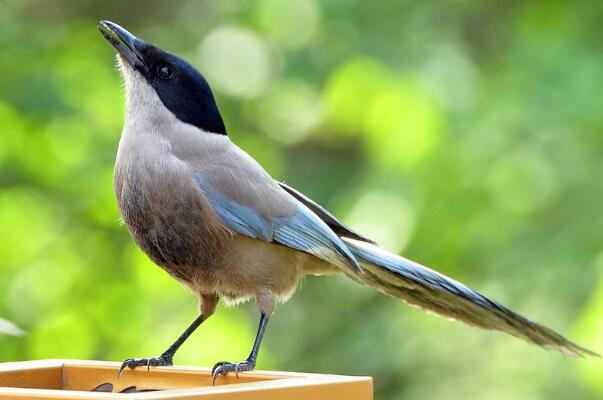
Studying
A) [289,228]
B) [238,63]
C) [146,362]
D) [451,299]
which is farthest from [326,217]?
[238,63]

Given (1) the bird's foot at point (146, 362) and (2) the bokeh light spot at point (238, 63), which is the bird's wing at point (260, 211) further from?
(2) the bokeh light spot at point (238, 63)

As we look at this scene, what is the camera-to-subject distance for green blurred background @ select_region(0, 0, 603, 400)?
232 inches

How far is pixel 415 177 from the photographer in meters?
5.96

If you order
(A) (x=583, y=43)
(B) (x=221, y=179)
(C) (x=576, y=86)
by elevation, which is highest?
(A) (x=583, y=43)

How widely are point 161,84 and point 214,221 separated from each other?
1.58 ft

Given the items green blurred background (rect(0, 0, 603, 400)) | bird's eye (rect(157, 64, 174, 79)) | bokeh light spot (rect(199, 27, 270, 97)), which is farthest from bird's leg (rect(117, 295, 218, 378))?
bokeh light spot (rect(199, 27, 270, 97))

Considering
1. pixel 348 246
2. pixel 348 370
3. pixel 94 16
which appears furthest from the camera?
pixel 94 16

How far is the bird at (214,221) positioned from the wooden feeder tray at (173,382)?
65mm

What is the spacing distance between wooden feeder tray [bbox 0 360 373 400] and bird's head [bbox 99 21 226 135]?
0.77 meters

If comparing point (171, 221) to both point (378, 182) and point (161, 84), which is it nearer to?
point (161, 84)

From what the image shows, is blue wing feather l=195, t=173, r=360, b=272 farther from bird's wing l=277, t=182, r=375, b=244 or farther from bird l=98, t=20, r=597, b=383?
bird's wing l=277, t=182, r=375, b=244

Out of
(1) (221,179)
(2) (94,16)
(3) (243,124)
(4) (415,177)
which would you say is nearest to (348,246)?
(1) (221,179)

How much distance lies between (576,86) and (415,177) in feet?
3.10

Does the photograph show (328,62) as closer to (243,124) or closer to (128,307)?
(243,124)
